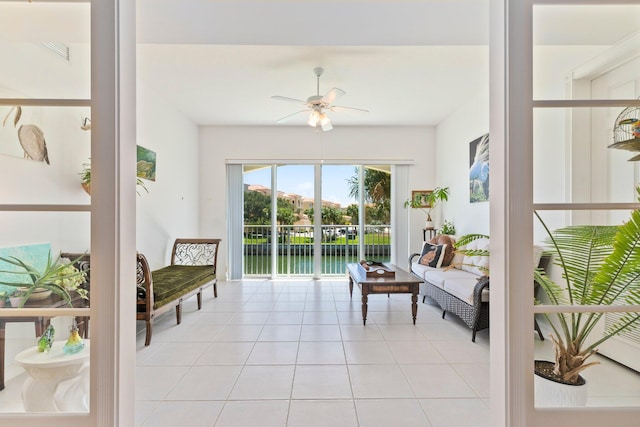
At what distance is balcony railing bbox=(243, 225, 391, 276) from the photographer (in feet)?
18.9

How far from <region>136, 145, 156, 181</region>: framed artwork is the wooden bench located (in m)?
1.14

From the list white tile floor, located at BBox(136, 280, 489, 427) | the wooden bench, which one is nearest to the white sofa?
white tile floor, located at BBox(136, 280, 489, 427)

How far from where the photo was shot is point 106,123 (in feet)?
3.17

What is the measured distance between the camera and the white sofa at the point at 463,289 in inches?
110

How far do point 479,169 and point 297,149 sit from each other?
10.4ft

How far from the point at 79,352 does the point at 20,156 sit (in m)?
0.86

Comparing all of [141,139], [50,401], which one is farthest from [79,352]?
[141,139]

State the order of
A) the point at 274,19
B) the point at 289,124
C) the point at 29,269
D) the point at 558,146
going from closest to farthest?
the point at 29,269 < the point at 274,19 < the point at 558,146 < the point at 289,124

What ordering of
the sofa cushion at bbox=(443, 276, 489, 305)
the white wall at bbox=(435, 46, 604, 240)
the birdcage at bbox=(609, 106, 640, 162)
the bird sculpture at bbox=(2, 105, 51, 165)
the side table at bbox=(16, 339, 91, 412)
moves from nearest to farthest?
the side table at bbox=(16, 339, 91, 412) < the birdcage at bbox=(609, 106, 640, 162) < the bird sculpture at bbox=(2, 105, 51, 165) < the white wall at bbox=(435, 46, 604, 240) < the sofa cushion at bbox=(443, 276, 489, 305)

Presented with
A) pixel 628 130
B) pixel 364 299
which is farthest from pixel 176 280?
pixel 628 130

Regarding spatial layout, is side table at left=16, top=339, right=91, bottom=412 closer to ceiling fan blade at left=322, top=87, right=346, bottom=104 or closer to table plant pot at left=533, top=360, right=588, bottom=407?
→ table plant pot at left=533, top=360, right=588, bottom=407

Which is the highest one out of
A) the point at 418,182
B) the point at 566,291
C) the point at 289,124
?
the point at 289,124

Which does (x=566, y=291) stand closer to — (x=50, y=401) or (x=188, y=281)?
(x=50, y=401)

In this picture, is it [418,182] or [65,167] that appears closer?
[65,167]
